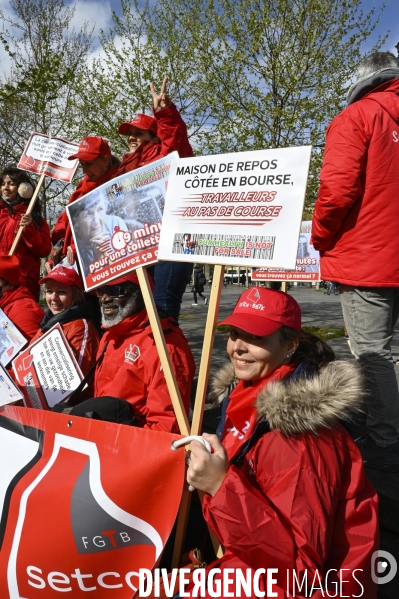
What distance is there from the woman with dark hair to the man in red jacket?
3360 mm

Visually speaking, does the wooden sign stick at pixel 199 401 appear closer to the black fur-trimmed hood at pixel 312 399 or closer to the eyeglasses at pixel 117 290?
the black fur-trimmed hood at pixel 312 399

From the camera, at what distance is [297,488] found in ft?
5.12

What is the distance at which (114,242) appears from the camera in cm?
260

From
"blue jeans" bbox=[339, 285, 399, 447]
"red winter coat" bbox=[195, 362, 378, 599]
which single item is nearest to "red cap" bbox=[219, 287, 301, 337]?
"red winter coat" bbox=[195, 362, 378, 599]

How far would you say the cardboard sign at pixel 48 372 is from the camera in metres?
3.17

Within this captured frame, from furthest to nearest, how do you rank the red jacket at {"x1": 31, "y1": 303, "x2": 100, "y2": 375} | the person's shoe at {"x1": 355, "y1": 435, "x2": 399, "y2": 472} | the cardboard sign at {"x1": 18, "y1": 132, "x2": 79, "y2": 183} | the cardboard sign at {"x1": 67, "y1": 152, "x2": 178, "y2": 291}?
the cardboard sign at {"x1": 18, "y1": 132, "x2": 79, "y2": 183} < the red jacket at {"x1": 31, "y1": 303, "x2": 100, "y2": 375} < the person's shoe at {"x1": 355, "y1": 435, "x2": 399, "y2": 472} < the cardboard sign at {"x1": 67, "y1": 152, "x2": 178, "y2": 291}

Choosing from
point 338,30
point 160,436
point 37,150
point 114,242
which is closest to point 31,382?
point 114,242

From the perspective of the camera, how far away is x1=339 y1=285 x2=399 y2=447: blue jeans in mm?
2865

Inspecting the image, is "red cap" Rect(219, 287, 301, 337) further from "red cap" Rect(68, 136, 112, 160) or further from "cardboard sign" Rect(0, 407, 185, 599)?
"red cap" Rect(68, 136, 112, 160)

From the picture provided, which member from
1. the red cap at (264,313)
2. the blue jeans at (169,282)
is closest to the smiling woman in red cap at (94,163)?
the blue jeans at (169,282)

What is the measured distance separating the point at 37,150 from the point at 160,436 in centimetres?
467

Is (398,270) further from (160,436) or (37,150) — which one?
(37,150)

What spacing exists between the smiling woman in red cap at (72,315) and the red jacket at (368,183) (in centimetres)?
175

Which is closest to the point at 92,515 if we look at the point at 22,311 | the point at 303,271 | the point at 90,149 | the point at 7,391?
the point at 7,391
